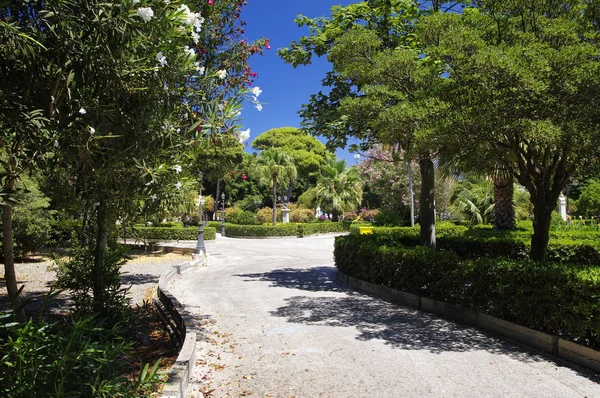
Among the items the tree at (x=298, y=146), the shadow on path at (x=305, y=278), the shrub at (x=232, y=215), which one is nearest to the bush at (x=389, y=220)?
the shadow on path at (x=305, y=278)

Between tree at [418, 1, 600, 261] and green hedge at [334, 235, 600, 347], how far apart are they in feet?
5.97

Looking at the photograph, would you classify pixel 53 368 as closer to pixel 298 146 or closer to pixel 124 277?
pixel 124 277

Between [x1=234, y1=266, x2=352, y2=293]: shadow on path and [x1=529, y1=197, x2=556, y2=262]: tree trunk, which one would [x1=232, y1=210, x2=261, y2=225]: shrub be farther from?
[x1=529, y1=197, x2=556, y2=262]: tree trunk

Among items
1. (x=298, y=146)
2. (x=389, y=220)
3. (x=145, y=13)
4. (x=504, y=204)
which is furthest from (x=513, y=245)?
(x=298, y=146)

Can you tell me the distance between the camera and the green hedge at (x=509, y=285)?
5.60m

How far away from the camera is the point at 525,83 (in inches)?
240

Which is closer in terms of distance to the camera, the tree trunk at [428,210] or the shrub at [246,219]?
the tree trunk at [428,210]

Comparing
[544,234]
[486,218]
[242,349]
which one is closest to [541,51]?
[544,234]

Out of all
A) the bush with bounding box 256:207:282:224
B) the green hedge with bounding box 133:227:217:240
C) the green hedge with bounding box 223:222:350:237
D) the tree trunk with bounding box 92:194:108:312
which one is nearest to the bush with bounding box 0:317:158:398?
the tree trunk with bounding box 92:194:108:312

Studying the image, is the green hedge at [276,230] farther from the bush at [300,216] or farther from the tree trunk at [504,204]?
the tree trunk at [504,204]

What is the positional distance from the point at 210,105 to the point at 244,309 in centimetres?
563

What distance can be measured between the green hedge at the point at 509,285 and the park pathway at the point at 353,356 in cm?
46

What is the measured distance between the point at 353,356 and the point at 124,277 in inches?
408

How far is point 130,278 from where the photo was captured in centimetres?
1395
